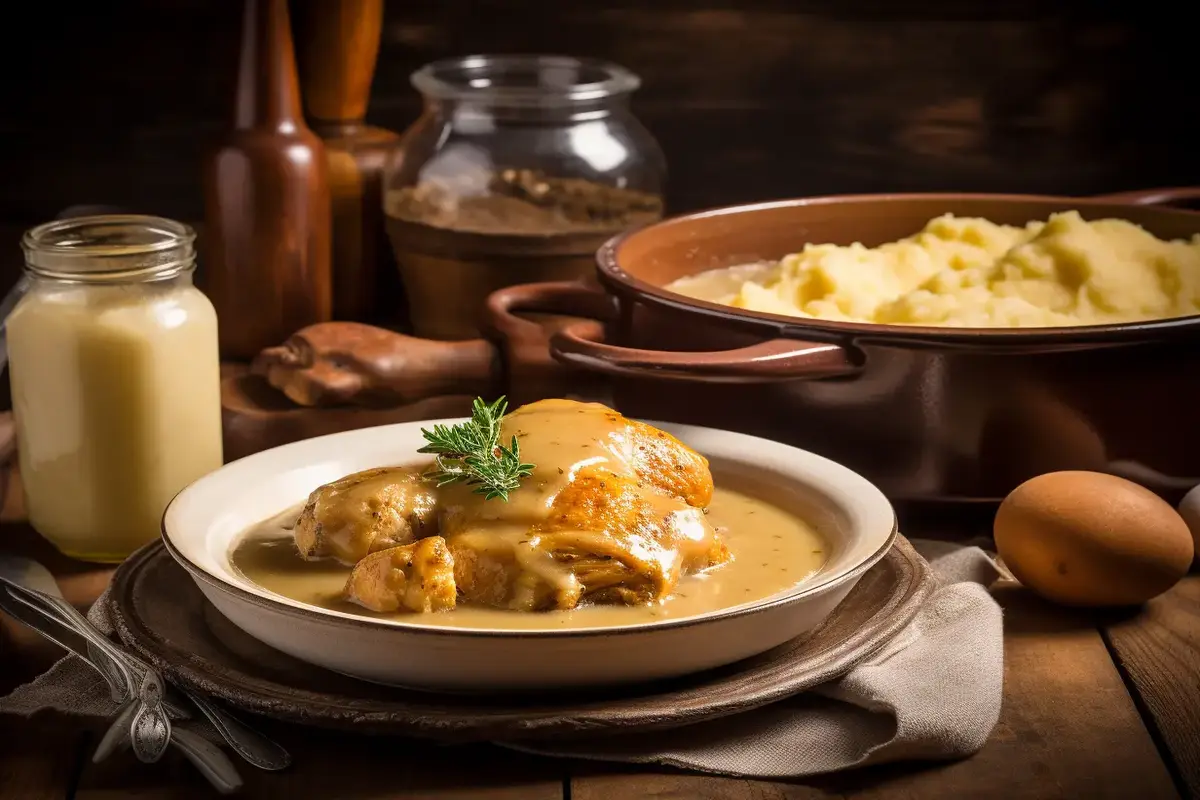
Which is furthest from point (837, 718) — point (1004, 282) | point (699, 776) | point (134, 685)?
point (1004, 282)

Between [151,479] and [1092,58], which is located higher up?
[1092,58]

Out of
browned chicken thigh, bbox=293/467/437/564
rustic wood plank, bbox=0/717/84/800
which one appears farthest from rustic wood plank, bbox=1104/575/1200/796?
rustic wood plank, bbox=0/717/84/800

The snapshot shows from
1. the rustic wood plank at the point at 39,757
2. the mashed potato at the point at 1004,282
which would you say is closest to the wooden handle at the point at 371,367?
the mashed potato at the point at 1004,282

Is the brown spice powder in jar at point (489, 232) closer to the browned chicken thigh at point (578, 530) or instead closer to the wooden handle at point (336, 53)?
the wooden handle at point (336, 53)

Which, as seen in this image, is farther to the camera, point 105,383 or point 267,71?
point 267,71

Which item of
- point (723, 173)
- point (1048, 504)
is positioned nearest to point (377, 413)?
point (1048, 504)

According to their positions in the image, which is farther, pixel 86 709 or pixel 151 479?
pixel 151 479

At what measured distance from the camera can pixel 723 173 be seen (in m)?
3.93

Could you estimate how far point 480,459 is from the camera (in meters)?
1.89

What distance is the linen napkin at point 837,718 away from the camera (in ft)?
5.63

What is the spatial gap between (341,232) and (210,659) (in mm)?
1708

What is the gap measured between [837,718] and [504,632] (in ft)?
1.47

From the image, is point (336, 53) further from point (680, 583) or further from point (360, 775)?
point (360, 775)

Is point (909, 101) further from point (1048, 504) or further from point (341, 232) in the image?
point (1048, 504)
